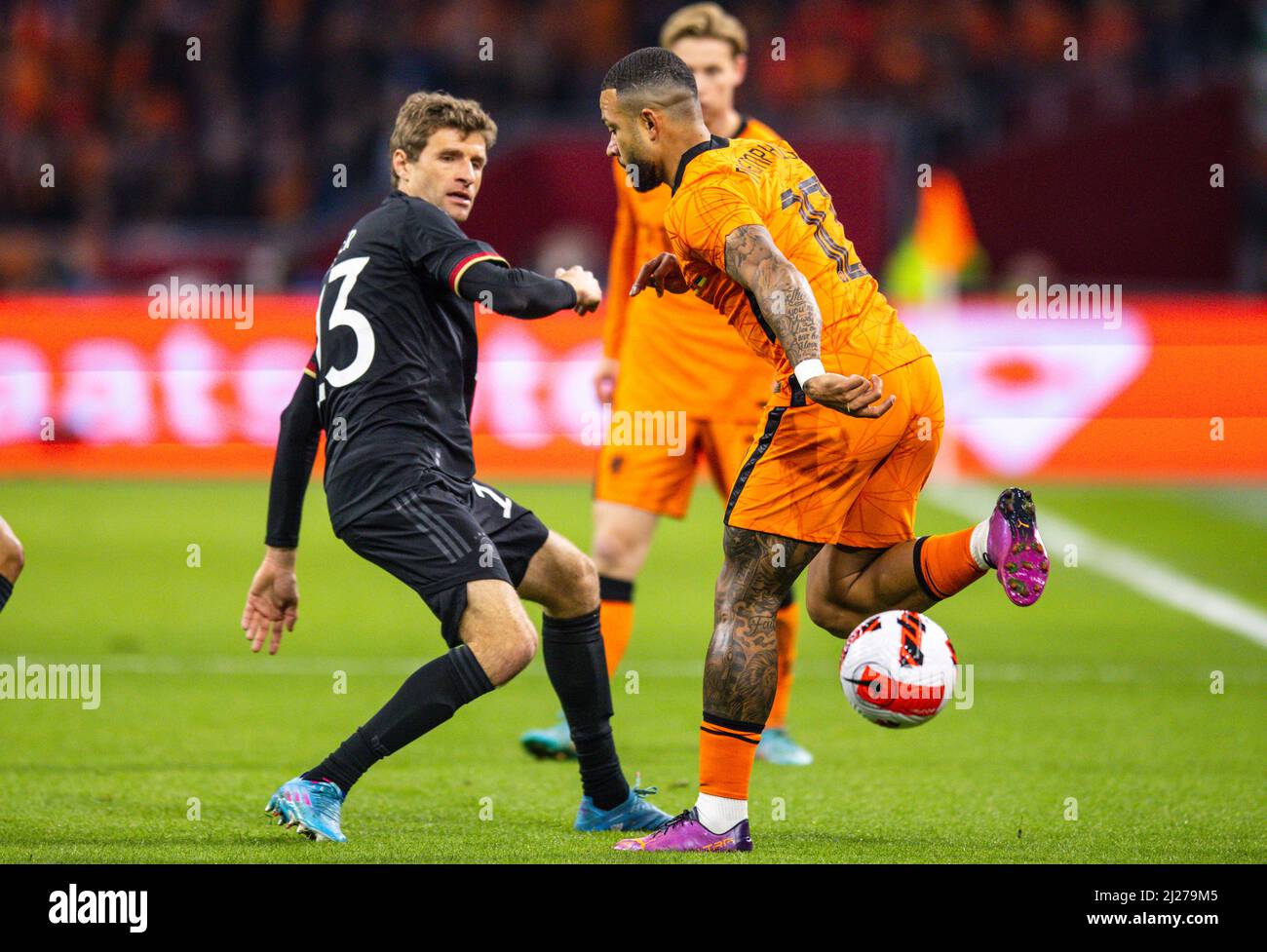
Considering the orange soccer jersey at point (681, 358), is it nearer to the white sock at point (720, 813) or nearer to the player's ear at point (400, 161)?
the player's ear at point (400, 161)

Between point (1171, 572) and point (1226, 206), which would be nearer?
point (1171, 572)

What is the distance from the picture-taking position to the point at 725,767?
5.14 metres

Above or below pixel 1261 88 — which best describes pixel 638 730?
below

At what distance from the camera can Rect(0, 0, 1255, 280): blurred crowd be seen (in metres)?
21.1

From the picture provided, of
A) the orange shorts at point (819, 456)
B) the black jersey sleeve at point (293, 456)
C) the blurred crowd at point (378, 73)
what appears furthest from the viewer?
the blurred crowd at point (378, 73)

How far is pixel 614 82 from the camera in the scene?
17.0ft

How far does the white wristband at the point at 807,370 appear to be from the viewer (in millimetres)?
4797

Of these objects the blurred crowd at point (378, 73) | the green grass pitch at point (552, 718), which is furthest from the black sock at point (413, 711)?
the blurred crowd at point (378, 73)

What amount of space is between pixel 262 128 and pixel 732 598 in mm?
17970

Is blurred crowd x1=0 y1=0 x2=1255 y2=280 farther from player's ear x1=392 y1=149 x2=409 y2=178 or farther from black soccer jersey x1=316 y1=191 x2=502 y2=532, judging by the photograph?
black soccer jersey x1=316 y1=191 x2=502 y2=532

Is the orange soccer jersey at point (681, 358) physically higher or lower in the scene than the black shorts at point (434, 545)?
higher

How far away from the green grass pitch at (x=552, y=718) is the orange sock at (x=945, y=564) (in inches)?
30.0
